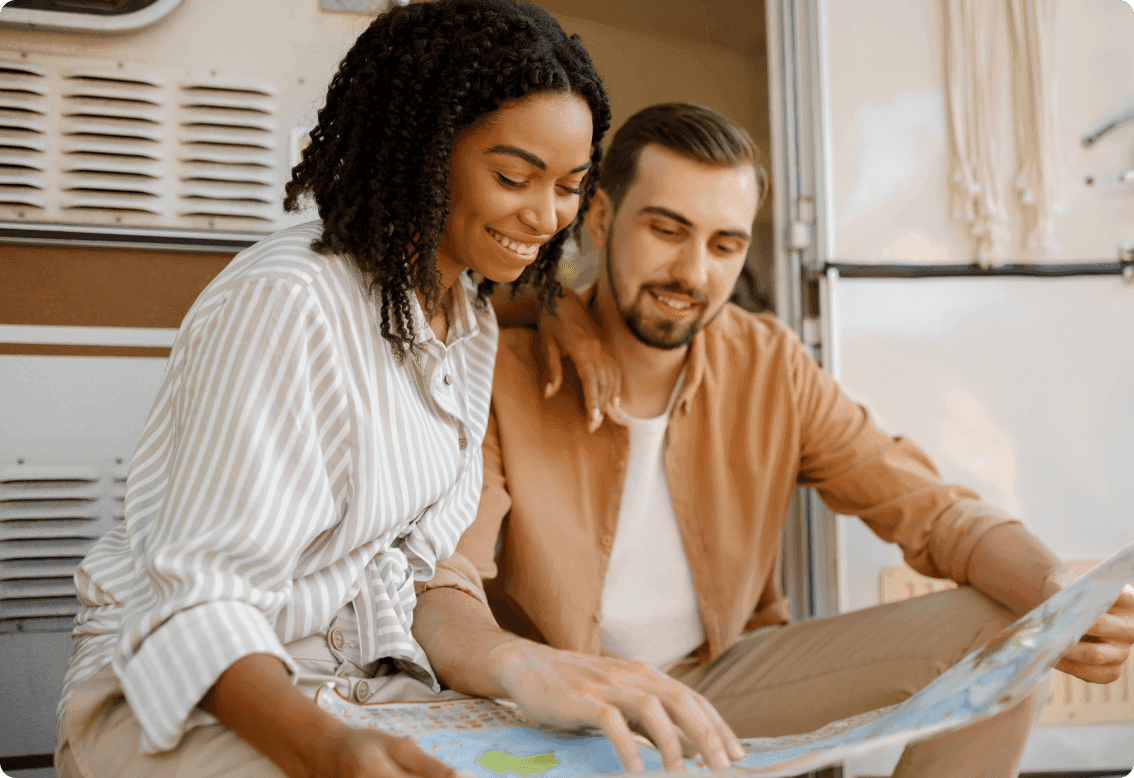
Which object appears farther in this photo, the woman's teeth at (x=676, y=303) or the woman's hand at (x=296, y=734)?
the woman's teeth at (x=676, y=303)

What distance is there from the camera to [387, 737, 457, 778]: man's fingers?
0.70 m

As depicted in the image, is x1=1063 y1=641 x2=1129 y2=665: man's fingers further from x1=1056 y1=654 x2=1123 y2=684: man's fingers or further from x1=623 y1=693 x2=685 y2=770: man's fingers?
x1=623 y1=693 x2=685 y2=770: man's fingers

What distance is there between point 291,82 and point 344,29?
155 millimetres

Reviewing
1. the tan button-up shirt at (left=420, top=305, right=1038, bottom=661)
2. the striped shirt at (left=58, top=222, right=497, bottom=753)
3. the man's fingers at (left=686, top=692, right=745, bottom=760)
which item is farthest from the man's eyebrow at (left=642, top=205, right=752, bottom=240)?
the man's fingers at (left=686, top=692, right=745, bottom=760)

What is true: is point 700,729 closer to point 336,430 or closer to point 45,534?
point 336,430

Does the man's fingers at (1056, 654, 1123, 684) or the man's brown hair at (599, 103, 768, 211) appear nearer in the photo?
the man's fingers at (1056, 654, 1123, 684)

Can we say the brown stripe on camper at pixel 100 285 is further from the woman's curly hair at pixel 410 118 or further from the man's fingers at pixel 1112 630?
the man's fingers at pixel 1112 630

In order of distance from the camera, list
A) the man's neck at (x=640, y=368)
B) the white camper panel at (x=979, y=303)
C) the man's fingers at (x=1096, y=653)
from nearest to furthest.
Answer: the man's fingers at (x=1096, y=653)
the man's neck at (x=640, y=368)
the white camper panel at (x=979, y=303)

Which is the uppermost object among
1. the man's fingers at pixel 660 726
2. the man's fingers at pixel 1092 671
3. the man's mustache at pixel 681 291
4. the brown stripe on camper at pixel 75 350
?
the man's mustache at pixel 681 291

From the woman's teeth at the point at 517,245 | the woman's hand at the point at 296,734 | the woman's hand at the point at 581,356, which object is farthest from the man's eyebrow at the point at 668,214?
the woman's hand at the point at 296,734

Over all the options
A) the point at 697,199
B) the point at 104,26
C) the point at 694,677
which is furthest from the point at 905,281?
the point at 104,26

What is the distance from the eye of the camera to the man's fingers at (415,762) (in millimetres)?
704

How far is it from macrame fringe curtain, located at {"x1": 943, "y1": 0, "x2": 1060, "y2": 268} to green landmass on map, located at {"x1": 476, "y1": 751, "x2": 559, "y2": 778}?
1588 millimetres

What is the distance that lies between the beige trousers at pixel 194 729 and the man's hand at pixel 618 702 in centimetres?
16
